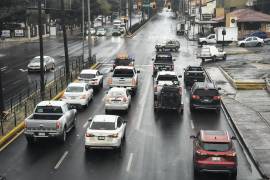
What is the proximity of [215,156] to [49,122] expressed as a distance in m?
8.45

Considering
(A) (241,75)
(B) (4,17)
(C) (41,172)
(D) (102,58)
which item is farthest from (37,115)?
(B) (4,17)

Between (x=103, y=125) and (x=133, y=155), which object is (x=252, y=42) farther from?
(x=103, y=125)

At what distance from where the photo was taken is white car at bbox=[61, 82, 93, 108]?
32500 mm

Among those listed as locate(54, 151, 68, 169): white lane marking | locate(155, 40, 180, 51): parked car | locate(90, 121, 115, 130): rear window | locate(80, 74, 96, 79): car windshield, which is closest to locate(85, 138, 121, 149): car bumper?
locate(90, 121, 115, 130): rear window

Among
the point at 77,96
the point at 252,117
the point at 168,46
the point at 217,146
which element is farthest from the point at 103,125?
the point at 168,46

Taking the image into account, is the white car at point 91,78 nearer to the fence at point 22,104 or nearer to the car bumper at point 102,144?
the fence at point 22,104

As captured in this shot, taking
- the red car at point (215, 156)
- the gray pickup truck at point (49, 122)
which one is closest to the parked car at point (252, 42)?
the gray pickup truck at point (49, 122)

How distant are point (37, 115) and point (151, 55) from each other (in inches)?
1692

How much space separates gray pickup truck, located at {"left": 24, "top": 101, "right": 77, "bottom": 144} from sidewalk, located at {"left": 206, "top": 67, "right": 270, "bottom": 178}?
861 centimetres

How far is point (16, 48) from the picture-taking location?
258 ft

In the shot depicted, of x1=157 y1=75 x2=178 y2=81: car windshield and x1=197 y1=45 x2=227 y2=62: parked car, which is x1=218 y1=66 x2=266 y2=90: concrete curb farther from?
x1=197 y1=45 x2=227 y2=62: parked car

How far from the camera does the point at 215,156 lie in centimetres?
1900

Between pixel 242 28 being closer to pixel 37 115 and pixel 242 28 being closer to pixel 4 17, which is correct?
pixel 4 17

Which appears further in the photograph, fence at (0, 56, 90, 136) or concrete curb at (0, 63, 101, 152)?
fence at (0, 56, 90, 136)
